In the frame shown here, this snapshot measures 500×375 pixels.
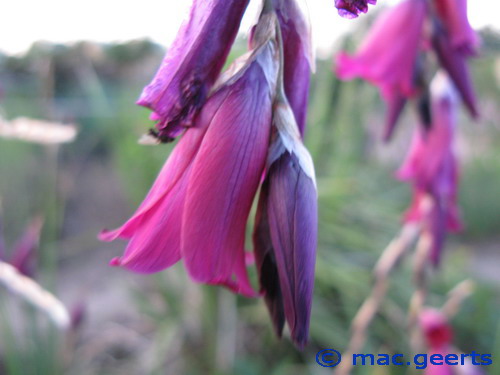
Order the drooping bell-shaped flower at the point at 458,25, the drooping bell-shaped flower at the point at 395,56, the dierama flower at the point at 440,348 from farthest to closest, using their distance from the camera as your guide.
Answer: the dierama flower at the point at 440,348
the drooping bell-shaped flower at the point at 395,56
the drooping bell-shaped flower at the point at 458,25

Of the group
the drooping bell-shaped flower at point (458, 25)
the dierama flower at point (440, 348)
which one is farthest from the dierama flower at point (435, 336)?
the drooping bell-shaped flower at point (458, 25)

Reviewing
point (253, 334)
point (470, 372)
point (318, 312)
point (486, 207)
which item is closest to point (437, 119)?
point (470, 372)

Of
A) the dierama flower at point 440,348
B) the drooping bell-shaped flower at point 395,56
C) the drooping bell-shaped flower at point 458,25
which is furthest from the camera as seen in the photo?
the dierama flower at point 440,348

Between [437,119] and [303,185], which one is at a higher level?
[303,185]

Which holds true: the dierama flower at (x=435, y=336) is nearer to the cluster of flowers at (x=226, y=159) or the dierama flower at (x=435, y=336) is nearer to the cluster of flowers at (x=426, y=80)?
the cluster of flowers at (x=426, y=80)

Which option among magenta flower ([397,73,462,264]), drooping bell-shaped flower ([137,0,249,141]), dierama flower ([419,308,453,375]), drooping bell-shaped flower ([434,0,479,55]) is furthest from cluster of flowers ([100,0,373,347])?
dierama flower ([419,308,453,375])

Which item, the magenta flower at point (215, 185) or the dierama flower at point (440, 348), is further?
the dierama flower at point (440, 348)

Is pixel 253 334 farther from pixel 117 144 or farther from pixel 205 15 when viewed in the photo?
pixel 205 15
